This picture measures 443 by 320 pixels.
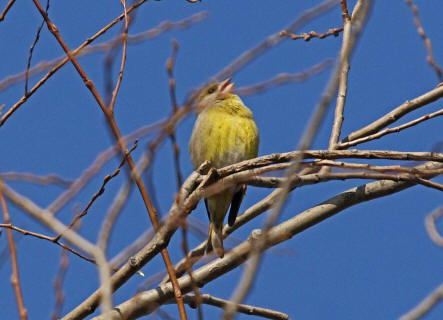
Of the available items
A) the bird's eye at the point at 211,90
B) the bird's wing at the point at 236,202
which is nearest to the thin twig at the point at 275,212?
the bird's wing at the point at 236,202

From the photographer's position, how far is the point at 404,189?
12.1ft

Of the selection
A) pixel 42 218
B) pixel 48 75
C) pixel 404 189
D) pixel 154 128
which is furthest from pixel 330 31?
pixel 42 218

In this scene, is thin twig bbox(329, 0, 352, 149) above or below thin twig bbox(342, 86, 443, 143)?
above

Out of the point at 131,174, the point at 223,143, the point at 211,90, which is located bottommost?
the point at 131,174

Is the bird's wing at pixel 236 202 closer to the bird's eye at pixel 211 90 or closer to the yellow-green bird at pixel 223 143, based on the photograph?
the yellow-green bird at pixel 223 143

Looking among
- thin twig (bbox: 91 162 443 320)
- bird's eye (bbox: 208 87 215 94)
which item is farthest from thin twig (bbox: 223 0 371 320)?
bird's eye (bbox: 208 87 215 94)

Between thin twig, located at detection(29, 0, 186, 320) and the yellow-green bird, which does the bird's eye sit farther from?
thin twig, located at detection(29, 0, 186, 320)

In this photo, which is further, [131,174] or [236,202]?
[236,202]

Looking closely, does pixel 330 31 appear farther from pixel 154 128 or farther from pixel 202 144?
pixel 154 128

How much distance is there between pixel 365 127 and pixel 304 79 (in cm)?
187

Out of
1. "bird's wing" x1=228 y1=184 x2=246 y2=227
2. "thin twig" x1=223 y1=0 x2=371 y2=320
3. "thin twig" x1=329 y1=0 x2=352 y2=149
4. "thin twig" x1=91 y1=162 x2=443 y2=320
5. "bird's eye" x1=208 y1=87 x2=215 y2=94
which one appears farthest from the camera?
"bird's eye" x1=208 y1=87 x2=215 y2=94

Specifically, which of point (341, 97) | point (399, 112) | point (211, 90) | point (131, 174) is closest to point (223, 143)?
point (211, 90)

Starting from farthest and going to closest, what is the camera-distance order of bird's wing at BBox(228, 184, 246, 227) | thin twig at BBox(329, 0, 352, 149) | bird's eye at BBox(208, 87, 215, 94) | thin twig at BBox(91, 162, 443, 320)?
bird's eye at BBox(208, 87, 215, 94)
bird's wing at BBox(228, 184, 246, 227)
thin twig at BBox(329, 0, 352, 149)
thin twig at BBox(91, 162, 443, 320)

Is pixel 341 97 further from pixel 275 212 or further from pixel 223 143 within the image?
pixel 275 212
